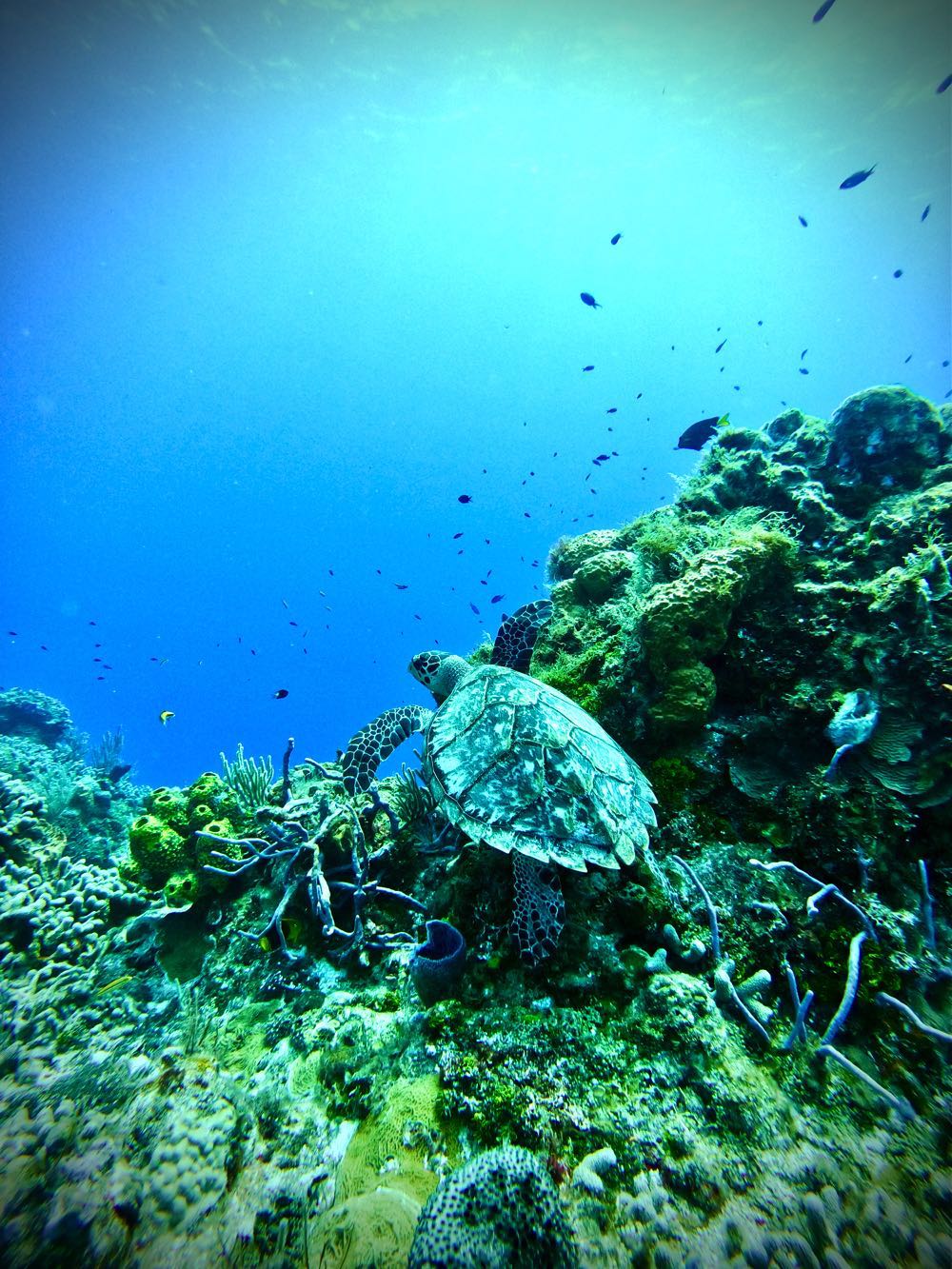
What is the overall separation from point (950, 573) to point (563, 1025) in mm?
4879

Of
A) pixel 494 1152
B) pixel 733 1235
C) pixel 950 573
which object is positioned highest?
pixel 950 573

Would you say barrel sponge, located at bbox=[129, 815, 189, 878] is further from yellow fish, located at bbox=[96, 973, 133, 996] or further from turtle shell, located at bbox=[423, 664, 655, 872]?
turtle shell, located at bbox=[423, 664, 655, 872]

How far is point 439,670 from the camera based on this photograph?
20.2ft

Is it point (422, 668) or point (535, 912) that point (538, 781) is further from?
point (422, 668)

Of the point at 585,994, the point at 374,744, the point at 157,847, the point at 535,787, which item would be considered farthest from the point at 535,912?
the point at 157,847

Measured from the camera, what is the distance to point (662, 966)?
268 centimetres

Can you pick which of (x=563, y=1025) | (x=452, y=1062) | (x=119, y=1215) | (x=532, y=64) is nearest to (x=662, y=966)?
(x=563, y=1025)

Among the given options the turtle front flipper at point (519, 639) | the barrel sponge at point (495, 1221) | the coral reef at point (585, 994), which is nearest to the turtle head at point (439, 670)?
the turtle front flipper at point (519, 639)

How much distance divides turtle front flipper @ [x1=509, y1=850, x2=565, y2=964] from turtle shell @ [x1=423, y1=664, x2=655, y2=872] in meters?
0.27

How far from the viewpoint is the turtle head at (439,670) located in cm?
597

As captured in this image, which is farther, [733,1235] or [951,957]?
[951,957]

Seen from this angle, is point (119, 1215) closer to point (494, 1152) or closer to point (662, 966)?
point (494, 1152)

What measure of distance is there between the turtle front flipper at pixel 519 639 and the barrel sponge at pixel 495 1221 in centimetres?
455

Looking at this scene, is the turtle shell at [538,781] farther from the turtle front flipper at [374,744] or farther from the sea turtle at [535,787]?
the turtle front flipper at [374,744]
